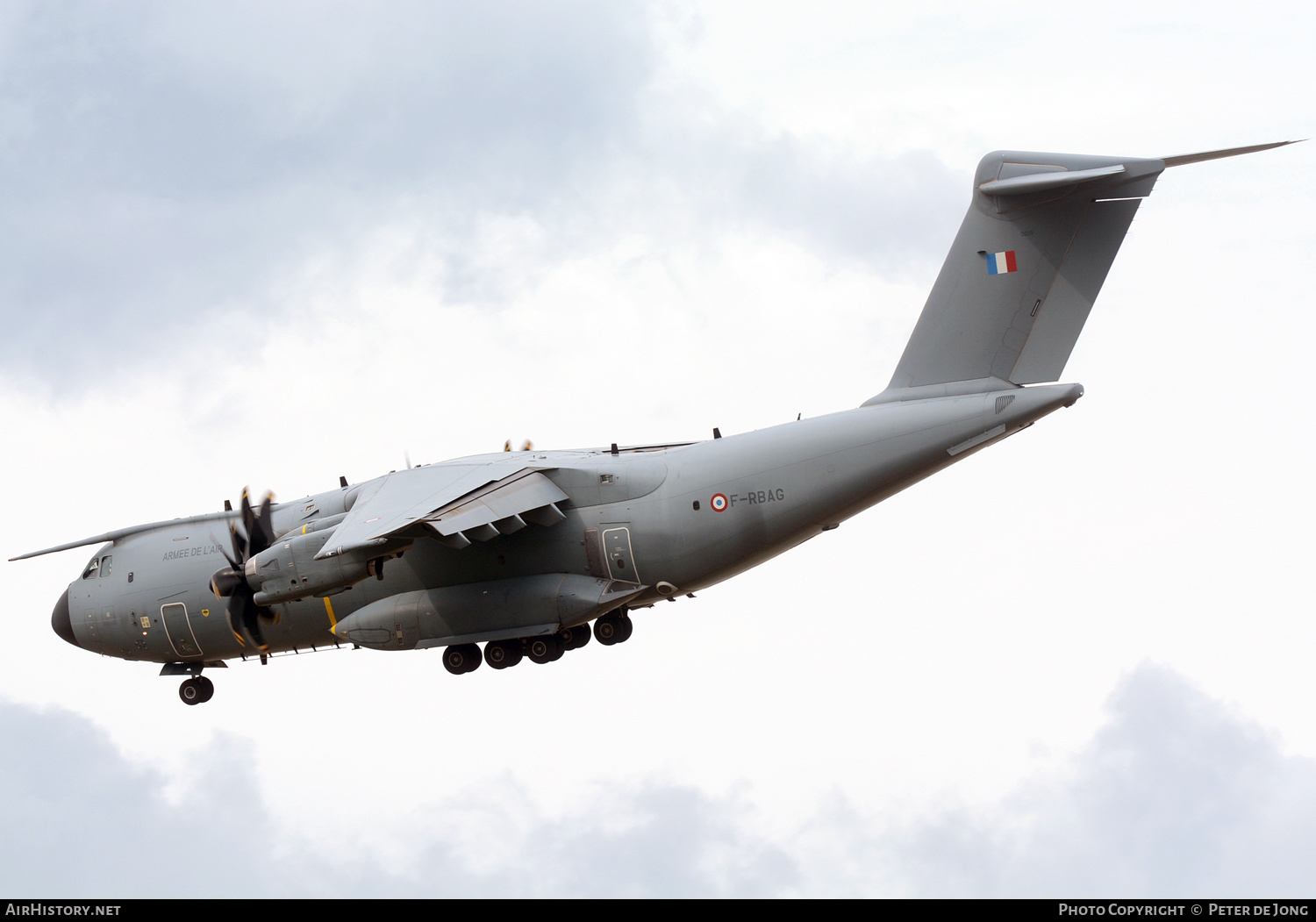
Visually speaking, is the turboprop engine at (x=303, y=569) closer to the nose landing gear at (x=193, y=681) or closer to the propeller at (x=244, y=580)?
the propeller at (x=244, y=580)

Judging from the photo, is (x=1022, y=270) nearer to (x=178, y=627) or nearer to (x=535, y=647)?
(x=535, y=647)

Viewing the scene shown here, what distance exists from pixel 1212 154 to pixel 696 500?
257 inches

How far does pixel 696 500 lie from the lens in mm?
16344

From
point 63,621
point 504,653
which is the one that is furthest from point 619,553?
point 63,621

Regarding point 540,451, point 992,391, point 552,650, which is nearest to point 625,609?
point 552,650

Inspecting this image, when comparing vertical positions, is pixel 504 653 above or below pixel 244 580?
Result: below

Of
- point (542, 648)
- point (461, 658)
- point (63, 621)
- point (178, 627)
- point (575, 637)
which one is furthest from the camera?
point (63, 621)

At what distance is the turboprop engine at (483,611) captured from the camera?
16484mm

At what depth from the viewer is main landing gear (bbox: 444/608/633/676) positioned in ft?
55.8

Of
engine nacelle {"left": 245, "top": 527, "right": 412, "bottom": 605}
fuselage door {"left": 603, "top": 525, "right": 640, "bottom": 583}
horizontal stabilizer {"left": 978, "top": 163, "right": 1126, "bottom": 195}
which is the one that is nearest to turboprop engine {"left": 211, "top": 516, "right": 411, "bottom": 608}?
engine nacelle {"left": 245, "top": 527, "right": 412, "bottom": 605}

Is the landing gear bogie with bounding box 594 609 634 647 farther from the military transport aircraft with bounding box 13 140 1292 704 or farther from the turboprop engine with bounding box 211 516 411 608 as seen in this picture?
the turboprop engine with bounding box 211 516 411 608

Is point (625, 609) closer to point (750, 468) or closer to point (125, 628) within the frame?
point (750, 468)

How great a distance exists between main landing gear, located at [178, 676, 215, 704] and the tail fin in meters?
10.2
